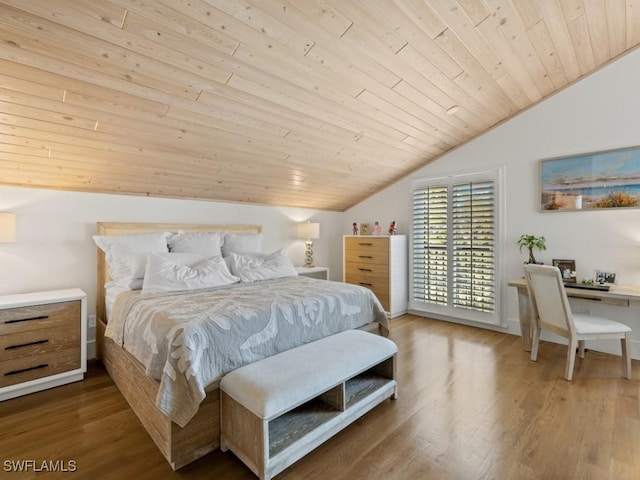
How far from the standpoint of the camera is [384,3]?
1.85 meters

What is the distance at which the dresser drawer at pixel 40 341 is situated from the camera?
2176 millimetres

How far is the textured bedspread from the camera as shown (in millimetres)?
1557

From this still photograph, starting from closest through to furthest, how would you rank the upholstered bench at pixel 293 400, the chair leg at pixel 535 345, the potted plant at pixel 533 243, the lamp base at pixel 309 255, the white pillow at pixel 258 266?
the upholstered bench at pixel 293 400 < the chair leg at pixel 535 345 < the white pillow at pixel 258 266 < the potted plant at pixel 533 243 < the lamp base at pixel 309 255

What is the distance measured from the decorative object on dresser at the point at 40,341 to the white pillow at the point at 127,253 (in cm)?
32

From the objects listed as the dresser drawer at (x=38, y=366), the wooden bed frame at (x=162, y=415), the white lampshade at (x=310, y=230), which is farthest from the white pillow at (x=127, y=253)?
the white lampshade at (x=310, y=230)

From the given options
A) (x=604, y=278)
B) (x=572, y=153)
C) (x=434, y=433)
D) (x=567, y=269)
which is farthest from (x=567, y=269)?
(x=434, y=433)

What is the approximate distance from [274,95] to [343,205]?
9.65 feet

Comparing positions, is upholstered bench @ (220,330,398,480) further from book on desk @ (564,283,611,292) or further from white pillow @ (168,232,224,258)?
book on desk @ (564,283,611,292)

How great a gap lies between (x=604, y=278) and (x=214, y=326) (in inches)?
138

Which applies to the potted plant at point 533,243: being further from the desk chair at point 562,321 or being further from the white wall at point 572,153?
the desk chair at point 562,321

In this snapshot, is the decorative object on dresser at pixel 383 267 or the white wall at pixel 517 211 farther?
the decorative object on dresser at pixel 383 267

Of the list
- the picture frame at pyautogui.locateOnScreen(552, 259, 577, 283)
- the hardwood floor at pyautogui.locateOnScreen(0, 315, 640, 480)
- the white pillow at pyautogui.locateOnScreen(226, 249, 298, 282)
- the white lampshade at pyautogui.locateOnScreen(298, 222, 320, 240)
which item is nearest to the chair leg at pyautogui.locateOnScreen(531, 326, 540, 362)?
the hardwood floor at pyautogui.locateOnScreen(0, 315, 640, 480)

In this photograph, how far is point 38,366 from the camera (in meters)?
2.30

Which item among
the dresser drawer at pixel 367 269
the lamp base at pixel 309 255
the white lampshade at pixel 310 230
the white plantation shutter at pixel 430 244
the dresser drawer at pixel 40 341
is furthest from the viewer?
the lamp base at pixel 309 255
